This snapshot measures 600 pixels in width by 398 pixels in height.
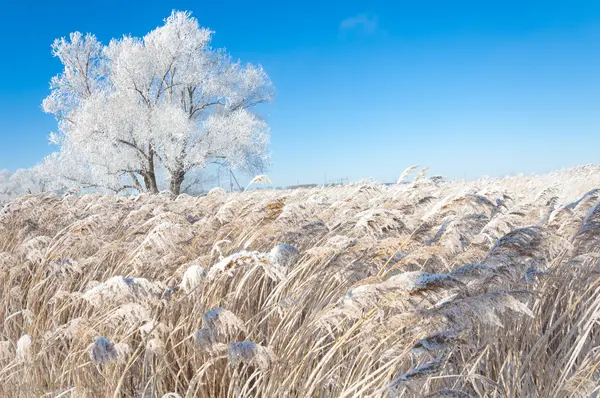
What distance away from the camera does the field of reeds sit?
1500mm

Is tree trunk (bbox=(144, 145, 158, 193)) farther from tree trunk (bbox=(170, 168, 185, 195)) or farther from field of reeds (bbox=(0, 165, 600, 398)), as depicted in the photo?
field of reeds (bbox=(0, 165, 600, 398))

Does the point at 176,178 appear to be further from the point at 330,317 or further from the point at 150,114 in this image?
the point at 330,317

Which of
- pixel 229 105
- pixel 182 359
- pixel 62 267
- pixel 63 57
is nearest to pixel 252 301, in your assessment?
pixel 182 359

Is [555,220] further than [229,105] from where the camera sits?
No

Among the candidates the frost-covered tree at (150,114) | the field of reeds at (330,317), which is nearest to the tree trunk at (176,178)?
the frost-covered tree at (150,114)

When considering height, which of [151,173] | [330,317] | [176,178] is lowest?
[330,317]

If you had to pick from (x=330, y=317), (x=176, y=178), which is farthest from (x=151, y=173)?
(x=330, y=317)

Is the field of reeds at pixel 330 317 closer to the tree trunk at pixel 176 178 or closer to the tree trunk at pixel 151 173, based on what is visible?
the tree trunk at pixel 176 178

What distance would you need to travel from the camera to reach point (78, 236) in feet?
11.1

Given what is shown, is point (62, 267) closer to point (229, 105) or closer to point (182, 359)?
point (182, 359)

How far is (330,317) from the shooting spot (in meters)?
1.46

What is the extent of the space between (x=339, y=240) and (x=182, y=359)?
39.8 inches

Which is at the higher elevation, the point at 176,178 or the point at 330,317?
the point at 176,178

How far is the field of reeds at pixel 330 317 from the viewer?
1.50 metres
